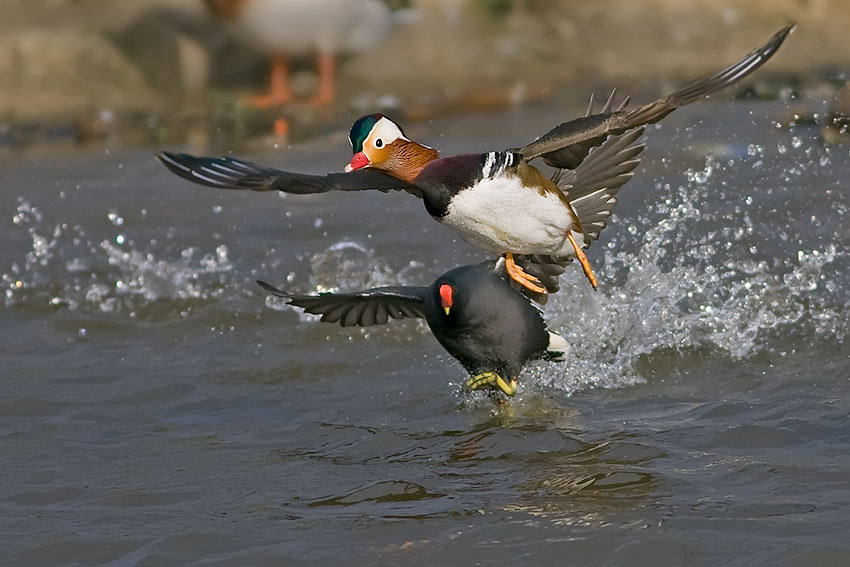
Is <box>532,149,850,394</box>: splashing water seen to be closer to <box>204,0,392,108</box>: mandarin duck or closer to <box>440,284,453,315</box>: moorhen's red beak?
<box>440,284,453,315</box>: moorhen's red beak

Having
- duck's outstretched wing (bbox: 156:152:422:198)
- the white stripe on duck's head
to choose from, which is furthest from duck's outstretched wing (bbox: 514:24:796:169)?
duck's outstretched wing (bbox: 156:152:422:198)

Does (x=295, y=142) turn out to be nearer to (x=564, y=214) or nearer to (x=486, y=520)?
(x=564, y=214)

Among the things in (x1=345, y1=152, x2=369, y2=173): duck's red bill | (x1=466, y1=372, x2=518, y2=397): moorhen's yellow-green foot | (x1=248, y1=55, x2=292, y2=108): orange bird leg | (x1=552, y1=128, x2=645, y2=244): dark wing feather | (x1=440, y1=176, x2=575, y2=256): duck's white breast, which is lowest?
(x1=466, y1=372, x2=518, y2=397): moorhen's yellow-green foot

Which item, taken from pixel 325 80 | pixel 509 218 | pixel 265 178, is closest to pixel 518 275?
pixel 509 218

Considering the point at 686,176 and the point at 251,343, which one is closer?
the point at 251,343

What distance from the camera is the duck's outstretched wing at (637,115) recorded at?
4715 millimetres

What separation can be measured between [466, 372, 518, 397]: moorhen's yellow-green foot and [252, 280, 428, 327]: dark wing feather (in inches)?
15.1

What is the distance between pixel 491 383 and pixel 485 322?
265 millimetres

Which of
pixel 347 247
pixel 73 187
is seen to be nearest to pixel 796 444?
pixel 347 247

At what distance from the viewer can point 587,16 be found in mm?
12617

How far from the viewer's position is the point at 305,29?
429 inches

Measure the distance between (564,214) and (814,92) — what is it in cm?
578

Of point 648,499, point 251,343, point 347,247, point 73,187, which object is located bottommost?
point 648,499

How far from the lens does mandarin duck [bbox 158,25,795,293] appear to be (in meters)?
4.74
